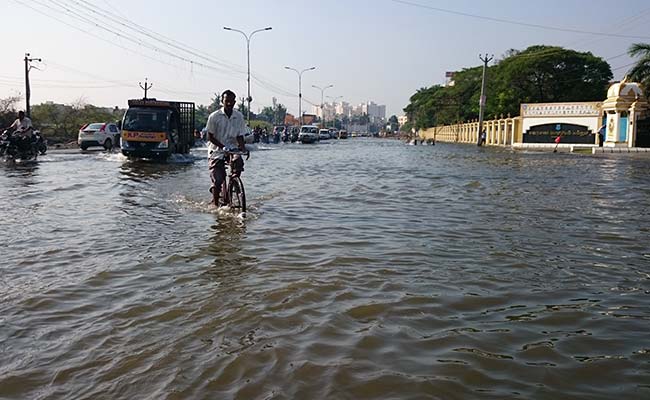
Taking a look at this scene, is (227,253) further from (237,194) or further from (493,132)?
(493,132)

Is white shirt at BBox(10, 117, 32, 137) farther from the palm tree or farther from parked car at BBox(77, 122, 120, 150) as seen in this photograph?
the palm tree

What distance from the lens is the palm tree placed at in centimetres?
3831

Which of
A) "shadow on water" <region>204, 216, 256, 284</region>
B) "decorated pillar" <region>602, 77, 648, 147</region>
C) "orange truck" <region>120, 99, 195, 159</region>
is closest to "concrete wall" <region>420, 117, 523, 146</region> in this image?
"decorated pillar" <region>602, 77, 648, 147</region>

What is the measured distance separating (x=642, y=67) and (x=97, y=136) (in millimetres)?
35088

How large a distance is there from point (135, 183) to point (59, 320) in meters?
9.62

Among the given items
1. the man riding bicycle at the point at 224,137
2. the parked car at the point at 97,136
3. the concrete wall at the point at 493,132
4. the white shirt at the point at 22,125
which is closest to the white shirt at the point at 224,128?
the man riding bicycle at the point at 224,137

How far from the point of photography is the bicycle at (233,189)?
8195 mm

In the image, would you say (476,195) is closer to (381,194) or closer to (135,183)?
(381,194)

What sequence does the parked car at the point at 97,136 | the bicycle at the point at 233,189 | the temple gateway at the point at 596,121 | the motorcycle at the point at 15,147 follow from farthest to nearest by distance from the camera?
the temple gateway at the point at 596,121 → the parked car at the point at 97,136 → the motorcycle at the point at 15,147 → the bicycle at the point at 233,189

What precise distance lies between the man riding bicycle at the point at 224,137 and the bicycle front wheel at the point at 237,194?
0.14 meters

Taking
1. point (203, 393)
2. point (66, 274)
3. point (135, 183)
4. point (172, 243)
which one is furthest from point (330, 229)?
point (135, 183)

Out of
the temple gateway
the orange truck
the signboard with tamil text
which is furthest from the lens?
the signboard with tamil text

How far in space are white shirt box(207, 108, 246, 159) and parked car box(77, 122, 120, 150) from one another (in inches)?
912

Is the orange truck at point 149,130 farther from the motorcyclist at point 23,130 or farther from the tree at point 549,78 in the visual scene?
the tree at point 549,78
